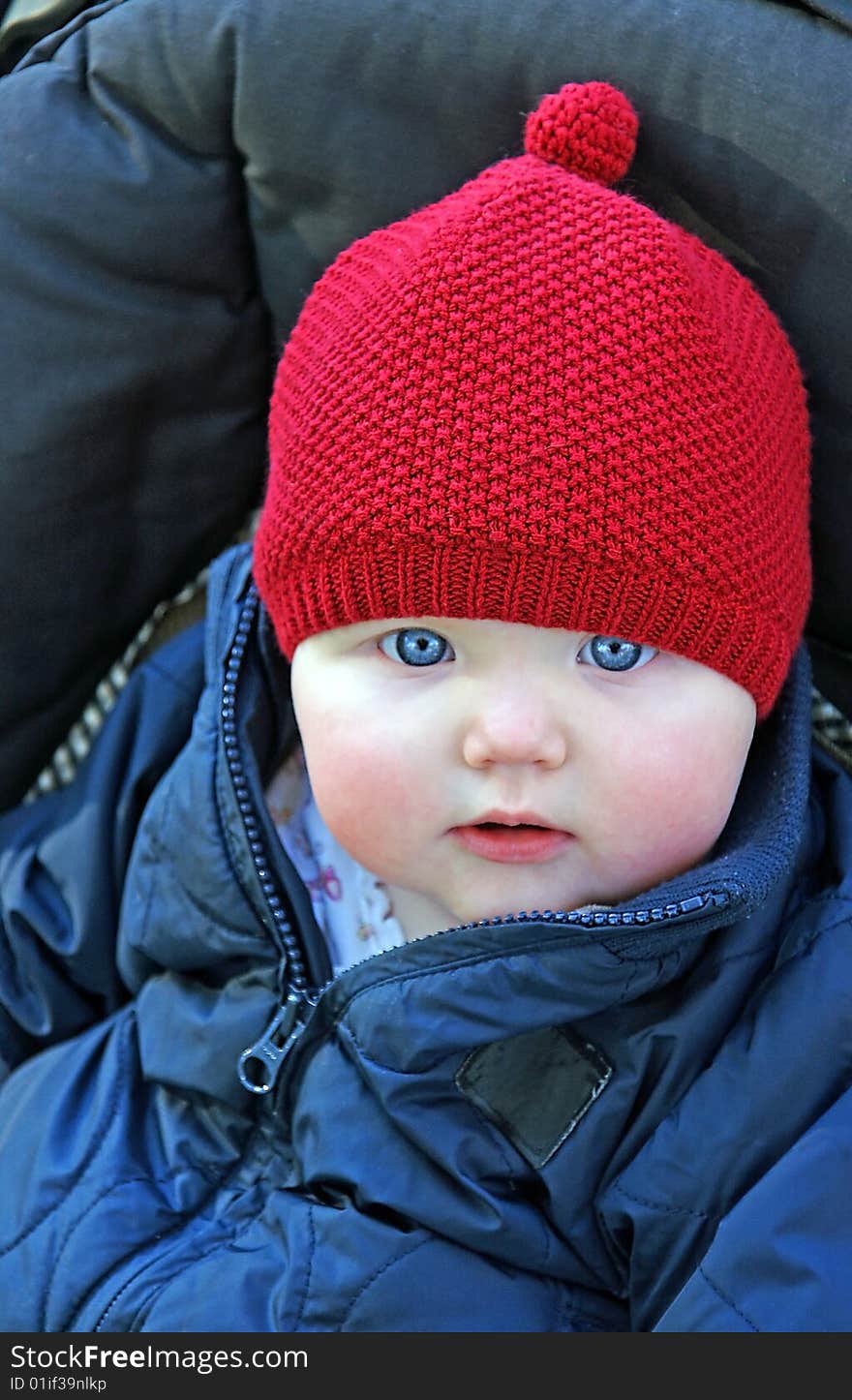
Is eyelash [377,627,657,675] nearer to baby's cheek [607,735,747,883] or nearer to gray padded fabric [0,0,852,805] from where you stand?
baby's cheek [607,735,747,883]

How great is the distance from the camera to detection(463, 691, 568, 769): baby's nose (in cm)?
103

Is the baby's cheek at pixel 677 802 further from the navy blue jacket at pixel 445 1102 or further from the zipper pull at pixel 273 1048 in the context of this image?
the zipper pull at pixel 273 1048

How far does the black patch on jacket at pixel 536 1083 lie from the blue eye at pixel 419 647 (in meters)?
0.29

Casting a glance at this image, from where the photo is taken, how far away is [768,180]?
1.12m

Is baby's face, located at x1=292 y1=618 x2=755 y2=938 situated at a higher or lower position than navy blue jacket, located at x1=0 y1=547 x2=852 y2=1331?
higher

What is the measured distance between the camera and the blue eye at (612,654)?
3.50 feet

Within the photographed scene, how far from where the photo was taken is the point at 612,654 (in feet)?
3.51

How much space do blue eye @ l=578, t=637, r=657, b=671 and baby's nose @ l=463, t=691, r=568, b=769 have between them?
0.16 feet

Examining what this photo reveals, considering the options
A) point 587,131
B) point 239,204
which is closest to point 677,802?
point 587,131

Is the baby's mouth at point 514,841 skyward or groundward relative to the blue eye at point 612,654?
groundward

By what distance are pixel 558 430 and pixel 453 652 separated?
0.59 ft

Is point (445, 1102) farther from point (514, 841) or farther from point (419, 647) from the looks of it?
point (419, 647)

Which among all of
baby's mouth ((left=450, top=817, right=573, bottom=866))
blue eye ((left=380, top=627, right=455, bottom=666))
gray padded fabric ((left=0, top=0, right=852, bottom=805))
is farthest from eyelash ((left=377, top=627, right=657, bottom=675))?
gray padded fabric ((left=0, top=0, right=852, bottom=805))

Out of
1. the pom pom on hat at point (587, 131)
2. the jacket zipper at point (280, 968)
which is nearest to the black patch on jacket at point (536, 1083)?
the jacket zipper at point (280, 968)
